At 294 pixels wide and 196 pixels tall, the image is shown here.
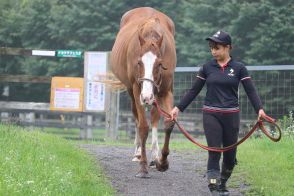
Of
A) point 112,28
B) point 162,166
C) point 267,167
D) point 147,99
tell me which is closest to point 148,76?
point 147,99

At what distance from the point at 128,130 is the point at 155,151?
900 cm

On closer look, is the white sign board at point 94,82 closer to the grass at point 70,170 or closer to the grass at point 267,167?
the grass at point 267,167

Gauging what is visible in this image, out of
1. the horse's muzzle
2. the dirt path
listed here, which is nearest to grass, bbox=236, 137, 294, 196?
the dirt path

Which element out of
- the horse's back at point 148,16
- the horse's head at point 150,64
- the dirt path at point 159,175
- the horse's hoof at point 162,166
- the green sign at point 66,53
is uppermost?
the horse's back at point 148,16

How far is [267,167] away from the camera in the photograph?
10078mm

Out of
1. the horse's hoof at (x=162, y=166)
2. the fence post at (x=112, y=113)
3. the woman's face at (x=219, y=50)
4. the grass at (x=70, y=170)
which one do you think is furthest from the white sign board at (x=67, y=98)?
the woman's face at (x=219, y=50)

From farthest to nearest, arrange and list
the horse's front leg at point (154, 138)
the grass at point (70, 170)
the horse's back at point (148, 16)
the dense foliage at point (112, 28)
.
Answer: the dense foliage at point (112, 28), the horse's back at point (148, 16), the horse's front leg at point (154, 138), the grass at point (70, 170)

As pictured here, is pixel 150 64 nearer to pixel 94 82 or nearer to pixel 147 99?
pixel 147 99

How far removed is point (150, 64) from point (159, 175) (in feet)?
5.30

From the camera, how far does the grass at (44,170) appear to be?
21.2ft

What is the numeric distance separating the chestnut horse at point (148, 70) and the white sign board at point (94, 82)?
686 centimetres

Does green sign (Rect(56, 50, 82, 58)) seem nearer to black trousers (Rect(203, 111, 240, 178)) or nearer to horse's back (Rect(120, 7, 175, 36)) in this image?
horse's back (Rect(120, 7, 175, 36))

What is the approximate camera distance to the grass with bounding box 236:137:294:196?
8328 mm

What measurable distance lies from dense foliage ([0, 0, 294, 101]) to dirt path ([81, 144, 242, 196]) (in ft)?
49.0
